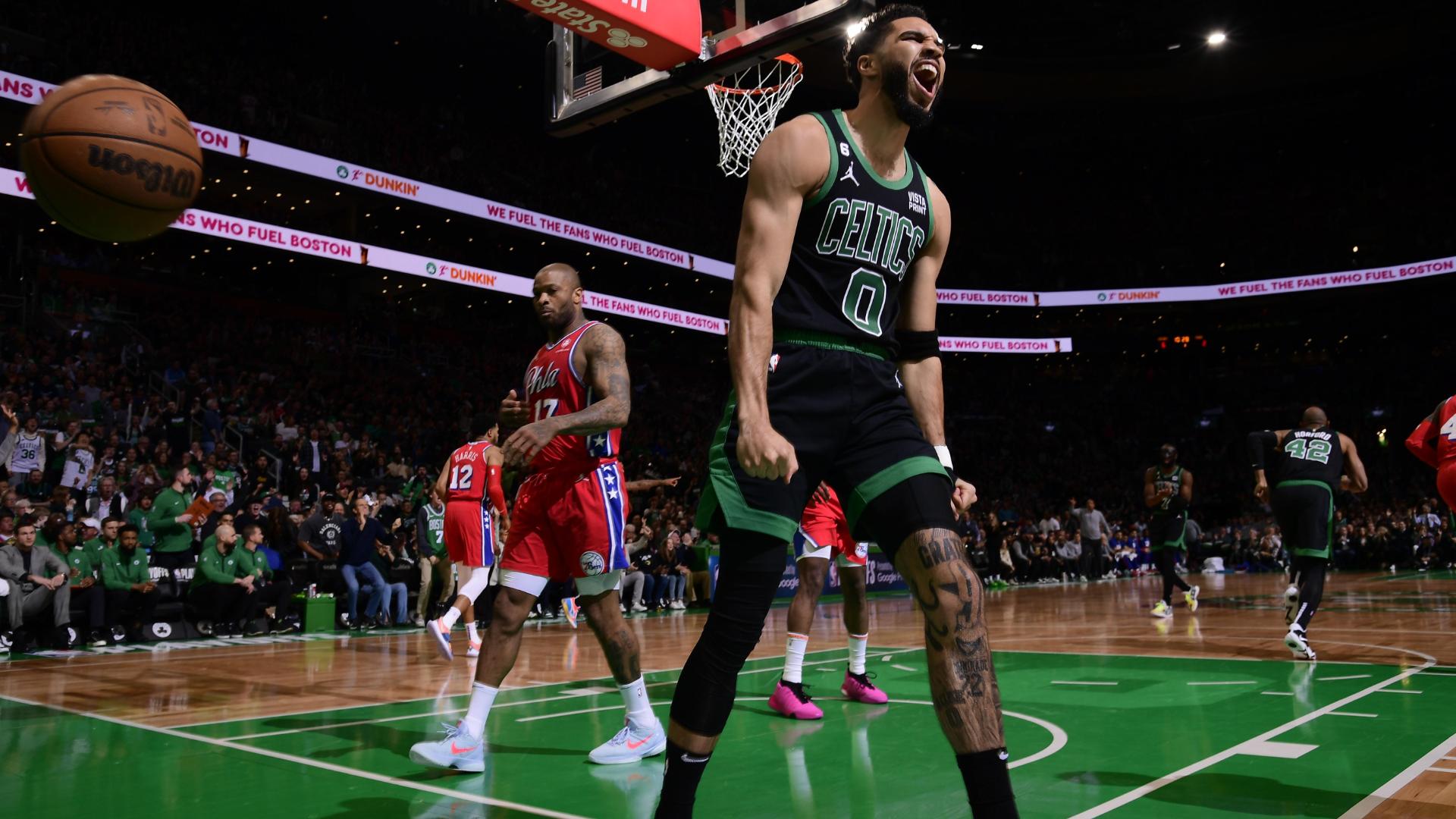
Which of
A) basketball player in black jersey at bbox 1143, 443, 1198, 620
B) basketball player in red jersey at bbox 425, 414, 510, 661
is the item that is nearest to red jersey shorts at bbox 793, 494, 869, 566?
basketball player in red jersey at bbox 425, 414, 510, 661

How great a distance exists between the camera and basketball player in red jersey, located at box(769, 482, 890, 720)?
5.50 m

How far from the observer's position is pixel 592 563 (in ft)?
14.1

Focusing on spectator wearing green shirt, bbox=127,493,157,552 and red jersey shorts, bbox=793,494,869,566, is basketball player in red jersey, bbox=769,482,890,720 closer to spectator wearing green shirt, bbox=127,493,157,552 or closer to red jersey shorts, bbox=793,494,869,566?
red jersey shorts, bbox=793,494,869,566

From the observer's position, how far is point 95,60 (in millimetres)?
19641

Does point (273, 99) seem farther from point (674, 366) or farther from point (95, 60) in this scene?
point (674, 366)

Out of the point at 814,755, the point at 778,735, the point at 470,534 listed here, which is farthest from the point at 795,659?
the point at 470,534

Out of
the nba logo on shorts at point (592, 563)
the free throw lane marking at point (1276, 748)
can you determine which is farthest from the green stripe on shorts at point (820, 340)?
the free throw lane marking at point (1276, 748)

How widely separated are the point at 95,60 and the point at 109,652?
15.0m

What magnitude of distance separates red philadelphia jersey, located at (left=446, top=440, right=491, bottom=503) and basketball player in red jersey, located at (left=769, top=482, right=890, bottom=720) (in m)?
3.64

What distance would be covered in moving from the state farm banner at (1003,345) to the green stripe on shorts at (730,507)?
3501 centimetres

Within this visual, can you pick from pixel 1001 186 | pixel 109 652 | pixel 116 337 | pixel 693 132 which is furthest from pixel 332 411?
pixel 1001 186

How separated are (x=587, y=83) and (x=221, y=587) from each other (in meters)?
6.68

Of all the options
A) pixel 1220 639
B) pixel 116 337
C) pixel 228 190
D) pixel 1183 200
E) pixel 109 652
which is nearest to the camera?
pixel 1220 639

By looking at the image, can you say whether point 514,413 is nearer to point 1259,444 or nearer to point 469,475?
point 469,475
